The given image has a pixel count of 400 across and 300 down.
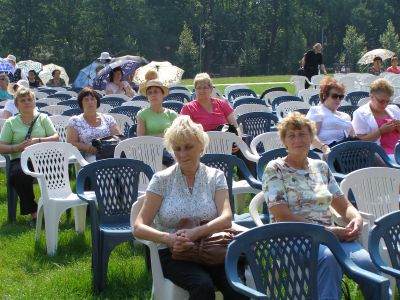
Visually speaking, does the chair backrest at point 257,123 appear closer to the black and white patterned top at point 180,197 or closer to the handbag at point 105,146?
the handbag at point 105,146

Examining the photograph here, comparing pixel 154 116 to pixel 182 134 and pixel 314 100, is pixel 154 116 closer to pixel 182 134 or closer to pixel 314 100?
pixel 182 134

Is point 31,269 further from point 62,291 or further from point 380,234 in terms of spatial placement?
point 380,234

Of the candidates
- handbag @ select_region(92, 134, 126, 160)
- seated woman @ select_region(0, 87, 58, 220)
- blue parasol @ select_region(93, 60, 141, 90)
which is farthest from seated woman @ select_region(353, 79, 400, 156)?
blue parasol @ select_region(93, 60, 141, 90)

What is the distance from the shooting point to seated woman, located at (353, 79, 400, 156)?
7316 millimetres

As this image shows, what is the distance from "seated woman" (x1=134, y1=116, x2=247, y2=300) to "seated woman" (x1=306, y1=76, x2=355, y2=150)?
3.10 meters

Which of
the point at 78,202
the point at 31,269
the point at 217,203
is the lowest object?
the point at 31,269

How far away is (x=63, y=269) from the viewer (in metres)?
5.79

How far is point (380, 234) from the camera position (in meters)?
3.76

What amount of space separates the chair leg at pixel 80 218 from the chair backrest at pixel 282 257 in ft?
11.4

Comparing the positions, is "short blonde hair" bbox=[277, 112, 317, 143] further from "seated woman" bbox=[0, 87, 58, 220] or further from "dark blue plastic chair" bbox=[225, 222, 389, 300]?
"seated woman" bbox=[0, 87, 58, 220]

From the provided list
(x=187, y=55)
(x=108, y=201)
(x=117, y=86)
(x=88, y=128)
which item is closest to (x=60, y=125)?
(x=88, y=128)

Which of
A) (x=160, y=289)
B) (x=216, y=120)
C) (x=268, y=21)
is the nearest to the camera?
(x=160, y=289)

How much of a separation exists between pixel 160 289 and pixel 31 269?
201 centimetres

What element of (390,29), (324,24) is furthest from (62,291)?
(324,24)
